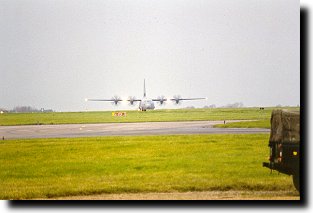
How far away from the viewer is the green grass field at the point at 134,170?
1039cm

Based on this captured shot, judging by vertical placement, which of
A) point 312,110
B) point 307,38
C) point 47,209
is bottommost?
point 47,209

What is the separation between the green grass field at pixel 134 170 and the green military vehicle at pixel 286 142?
4.72ft

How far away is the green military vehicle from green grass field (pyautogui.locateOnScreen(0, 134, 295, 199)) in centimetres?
144

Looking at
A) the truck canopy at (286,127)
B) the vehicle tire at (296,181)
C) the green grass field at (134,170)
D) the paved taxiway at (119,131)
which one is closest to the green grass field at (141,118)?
the paved taxiway at (119,131)

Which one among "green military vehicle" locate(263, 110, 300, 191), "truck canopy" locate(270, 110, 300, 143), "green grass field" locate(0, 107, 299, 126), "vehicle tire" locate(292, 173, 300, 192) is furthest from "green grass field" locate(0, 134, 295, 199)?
"green grass field" locate(0, 107, 299, 126)

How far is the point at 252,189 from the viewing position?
10234 mm

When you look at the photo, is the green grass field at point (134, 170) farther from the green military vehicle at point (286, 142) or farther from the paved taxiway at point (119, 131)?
the paved taxiway at point (119, 131)

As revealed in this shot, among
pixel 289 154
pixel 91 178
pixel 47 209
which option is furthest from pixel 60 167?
pixel 289 154

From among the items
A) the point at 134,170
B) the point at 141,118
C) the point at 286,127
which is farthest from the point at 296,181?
the point at 141,118

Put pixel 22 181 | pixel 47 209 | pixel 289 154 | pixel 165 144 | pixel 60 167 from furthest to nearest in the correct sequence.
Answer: pixel 165 144 → pixel 60 167 → pixel 22 181 → pixel 47 209 → pixel 289 154

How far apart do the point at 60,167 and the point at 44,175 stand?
719 millimetres

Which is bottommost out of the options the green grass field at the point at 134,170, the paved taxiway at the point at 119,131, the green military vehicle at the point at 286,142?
the green grass field at the point at 134,170

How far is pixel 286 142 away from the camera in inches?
348

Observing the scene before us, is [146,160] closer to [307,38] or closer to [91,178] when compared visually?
[91,178]
